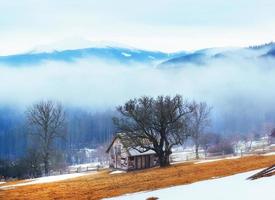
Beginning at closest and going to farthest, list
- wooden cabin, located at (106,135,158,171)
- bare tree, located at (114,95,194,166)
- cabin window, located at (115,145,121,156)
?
bare tree, located at (114,95,194,166) < wooden cabin, located at (106,135,158,171) < cabin window, located at (115,145,121,156)

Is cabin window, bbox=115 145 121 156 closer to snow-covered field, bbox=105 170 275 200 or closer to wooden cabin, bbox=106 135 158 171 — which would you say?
wooden cabin, bbox=106 135 158 171

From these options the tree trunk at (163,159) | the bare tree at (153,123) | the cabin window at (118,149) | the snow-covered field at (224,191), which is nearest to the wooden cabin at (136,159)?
the cabin window at (118,149)

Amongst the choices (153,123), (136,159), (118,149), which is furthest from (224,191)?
(118,149)

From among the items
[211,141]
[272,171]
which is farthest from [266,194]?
[211,141]

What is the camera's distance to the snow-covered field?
22.9 m

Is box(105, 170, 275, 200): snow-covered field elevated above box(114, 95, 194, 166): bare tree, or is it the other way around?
box(114, 95, 194, 166): bare tree

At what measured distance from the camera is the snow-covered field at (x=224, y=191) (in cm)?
2291

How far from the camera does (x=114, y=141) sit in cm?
8006

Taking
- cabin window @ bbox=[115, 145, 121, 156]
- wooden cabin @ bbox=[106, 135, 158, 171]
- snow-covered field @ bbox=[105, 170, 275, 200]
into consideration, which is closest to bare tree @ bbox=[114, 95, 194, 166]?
wooden cabin @ bbox=[106, 135, 158, 171]

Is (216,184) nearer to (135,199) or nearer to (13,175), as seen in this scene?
(135,199)

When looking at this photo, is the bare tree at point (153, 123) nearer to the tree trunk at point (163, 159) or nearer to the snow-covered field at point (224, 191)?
the tree trunk at point (163, 159)

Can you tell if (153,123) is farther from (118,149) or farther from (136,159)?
(118,149)

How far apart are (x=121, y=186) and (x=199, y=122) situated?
6099cm

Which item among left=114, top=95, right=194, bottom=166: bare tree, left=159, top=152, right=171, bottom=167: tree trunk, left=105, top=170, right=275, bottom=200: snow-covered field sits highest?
left=114, top=95, right=194, bottom=166: bare tree
